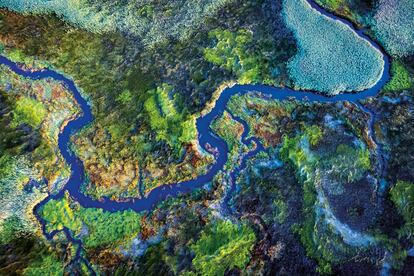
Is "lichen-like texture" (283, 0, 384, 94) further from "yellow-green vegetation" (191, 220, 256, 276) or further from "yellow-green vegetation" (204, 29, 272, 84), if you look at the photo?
"yellow-green vegetation" (191, 220, 256, 276)

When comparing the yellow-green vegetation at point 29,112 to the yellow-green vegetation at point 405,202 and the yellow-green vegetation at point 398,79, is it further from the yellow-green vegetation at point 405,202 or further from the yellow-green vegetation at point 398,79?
the yellow-green vegetation at point 398,79

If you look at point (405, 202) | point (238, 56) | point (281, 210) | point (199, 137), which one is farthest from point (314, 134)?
point (238, 56)

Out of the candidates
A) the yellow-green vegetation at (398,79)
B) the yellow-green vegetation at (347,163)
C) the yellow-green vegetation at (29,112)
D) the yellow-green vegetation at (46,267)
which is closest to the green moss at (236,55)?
the yellow-green vegetation at (347,163)

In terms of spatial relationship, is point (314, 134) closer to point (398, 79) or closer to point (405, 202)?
point (405, 202)

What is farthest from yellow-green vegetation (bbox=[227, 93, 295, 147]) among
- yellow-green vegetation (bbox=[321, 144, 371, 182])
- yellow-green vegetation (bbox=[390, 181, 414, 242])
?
yellow-green vegetation (bbox=[390, 181, 414, 242])

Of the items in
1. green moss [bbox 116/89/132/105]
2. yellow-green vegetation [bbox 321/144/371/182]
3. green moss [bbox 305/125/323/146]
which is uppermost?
green moss [bbox 116/89/132/105]

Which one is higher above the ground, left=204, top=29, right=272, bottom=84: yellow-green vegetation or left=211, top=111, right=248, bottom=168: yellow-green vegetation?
left=204, top=29, right=272, bottom=84: yellow-green vegetation
